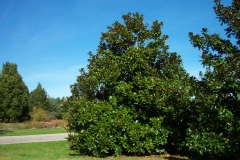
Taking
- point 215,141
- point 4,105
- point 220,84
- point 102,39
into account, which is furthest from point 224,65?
point 4,105

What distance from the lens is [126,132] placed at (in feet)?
36.3

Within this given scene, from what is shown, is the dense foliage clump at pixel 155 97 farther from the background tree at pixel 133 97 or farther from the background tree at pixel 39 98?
the background tree at pixel 39 98

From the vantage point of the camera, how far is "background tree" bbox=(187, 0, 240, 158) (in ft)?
23.7

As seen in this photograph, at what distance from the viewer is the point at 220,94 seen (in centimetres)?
757

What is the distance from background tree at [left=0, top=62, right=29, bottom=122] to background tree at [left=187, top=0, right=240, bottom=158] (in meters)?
49.5

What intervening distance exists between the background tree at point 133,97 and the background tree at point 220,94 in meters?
1.70

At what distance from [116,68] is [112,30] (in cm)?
269

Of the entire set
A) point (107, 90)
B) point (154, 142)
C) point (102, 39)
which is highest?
point (102, 39)

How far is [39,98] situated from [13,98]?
27.0 feet

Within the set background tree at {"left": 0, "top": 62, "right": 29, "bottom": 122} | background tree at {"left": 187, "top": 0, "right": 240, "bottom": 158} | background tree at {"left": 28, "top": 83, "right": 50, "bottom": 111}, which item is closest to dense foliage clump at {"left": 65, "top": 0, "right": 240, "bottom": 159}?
background tree at {"left": 187, "top": 0, "right": 240, "bottom": 158}

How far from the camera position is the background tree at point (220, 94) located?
285 inches

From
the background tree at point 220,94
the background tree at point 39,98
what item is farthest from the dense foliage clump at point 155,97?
the background tree at point 39,98

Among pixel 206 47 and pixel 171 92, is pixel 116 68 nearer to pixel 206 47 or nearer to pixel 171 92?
pixel 171 92

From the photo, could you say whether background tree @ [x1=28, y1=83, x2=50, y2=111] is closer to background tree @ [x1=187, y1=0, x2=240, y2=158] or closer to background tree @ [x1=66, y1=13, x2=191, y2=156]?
background tree @ [x1=66, y1=13, x2=191, y2=156]
